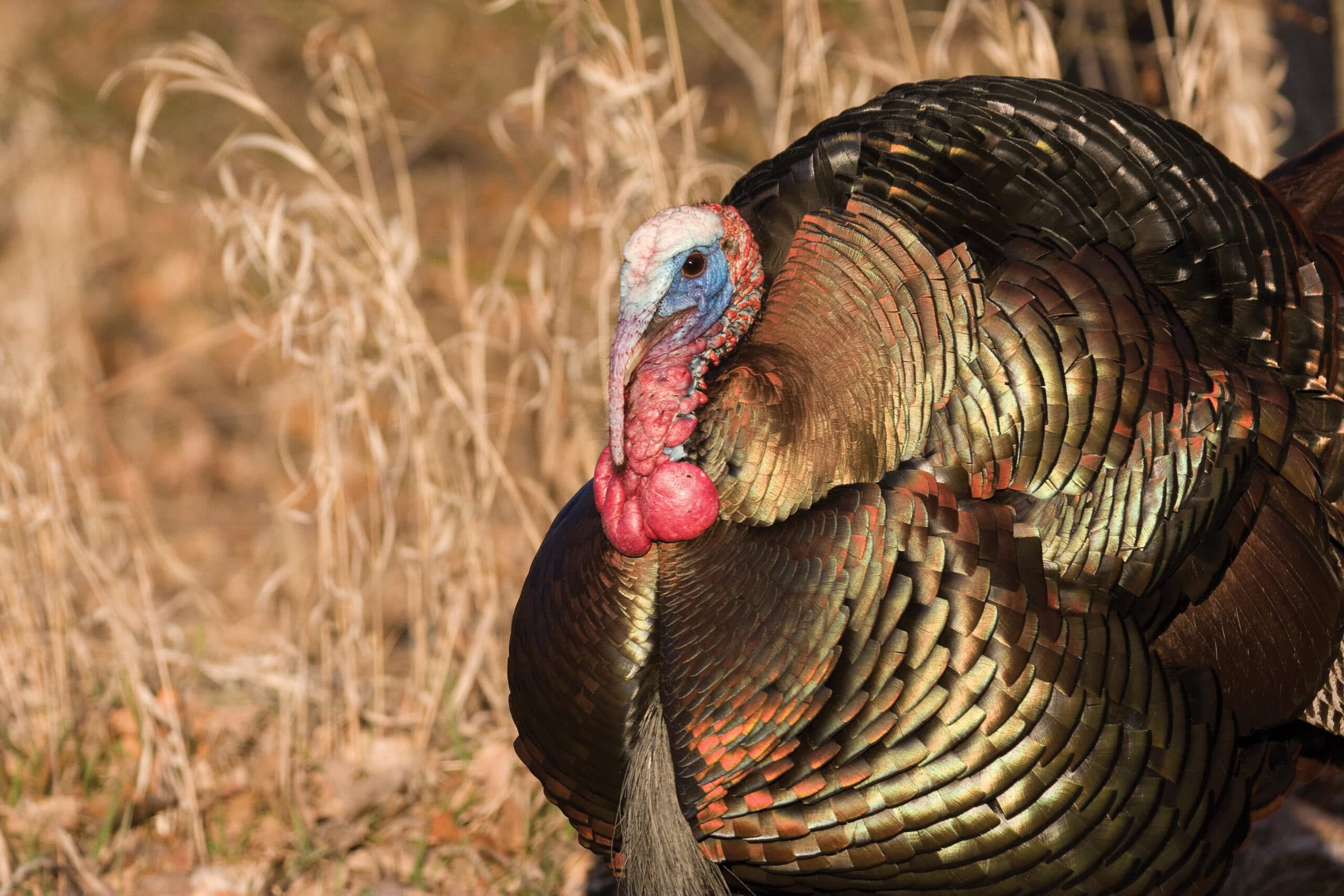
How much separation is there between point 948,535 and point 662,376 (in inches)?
18.6

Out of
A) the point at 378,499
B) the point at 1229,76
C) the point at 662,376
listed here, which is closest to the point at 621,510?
A: the point at 662,376

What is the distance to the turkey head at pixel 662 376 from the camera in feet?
6.61

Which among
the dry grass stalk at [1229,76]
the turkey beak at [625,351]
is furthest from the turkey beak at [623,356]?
the dry grass stalk at [1229,76]

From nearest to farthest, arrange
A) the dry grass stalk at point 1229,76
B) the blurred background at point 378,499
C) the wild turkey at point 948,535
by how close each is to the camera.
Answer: the wild turkey at point 948,535, the blurred background at point 378,499, the dry grass stalk at point 1229,76

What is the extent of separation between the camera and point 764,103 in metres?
4.84

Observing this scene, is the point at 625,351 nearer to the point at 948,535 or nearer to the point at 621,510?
the point at 621,510

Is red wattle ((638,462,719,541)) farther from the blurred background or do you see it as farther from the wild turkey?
the blurred background

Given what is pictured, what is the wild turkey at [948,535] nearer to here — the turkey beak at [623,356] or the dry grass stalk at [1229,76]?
the turkey beak at [623,356]

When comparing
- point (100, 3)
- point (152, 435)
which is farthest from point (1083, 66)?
point (100, 3)

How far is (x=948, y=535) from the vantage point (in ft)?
6.67

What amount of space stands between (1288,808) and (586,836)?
1.88 meters

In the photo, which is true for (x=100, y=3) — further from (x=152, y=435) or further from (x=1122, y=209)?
(x=1122, y=209)

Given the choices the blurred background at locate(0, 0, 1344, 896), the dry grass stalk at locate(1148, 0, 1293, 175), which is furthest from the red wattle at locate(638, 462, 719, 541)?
the dry grass stalk at locate(1148, 0, 1293, 175)

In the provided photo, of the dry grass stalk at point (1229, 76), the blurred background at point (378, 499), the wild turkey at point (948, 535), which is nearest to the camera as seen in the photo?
the wild turkey at point (948, 535)
